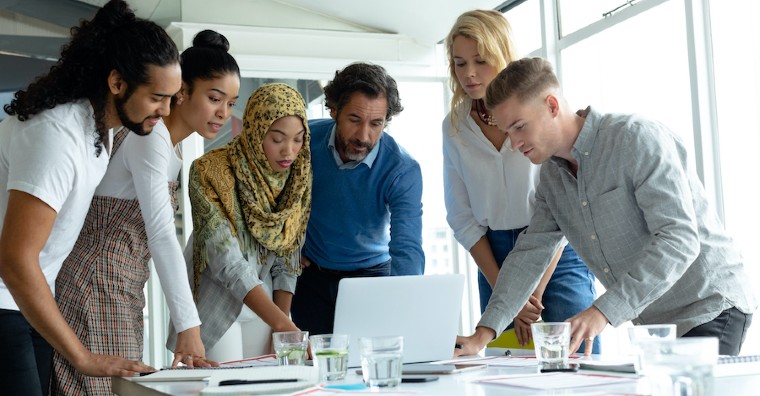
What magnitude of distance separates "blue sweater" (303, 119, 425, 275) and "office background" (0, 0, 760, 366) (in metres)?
1.69

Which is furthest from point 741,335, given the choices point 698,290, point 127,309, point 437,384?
point 127,309

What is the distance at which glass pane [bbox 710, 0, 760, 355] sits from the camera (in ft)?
12.1

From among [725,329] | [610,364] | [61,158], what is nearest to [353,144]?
[61,158]

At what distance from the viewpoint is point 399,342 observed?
1394 millimetres

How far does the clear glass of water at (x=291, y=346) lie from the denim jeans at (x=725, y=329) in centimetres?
92

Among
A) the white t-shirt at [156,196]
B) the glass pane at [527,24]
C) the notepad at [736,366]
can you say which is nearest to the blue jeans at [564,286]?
the white t-shirt at [156,196]

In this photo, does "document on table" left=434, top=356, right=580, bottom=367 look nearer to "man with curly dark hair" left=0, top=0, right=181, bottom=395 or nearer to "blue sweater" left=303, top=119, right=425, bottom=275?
"man with curly dark hair" left=0, top=0, right=181, bottom=395

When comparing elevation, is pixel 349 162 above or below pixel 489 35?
below

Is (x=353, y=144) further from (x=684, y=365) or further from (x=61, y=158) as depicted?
(x=684, y=365)

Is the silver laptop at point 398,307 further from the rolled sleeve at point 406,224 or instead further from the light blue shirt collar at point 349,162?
the light blue shirt collar at point 349,162

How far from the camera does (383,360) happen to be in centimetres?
→ 138

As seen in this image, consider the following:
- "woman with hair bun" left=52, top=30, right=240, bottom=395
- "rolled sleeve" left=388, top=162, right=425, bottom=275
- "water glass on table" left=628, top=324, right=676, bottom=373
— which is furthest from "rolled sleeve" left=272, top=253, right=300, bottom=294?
"water glass on table" left=628, top=324, right=676, bottom=373

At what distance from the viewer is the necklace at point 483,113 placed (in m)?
2.63

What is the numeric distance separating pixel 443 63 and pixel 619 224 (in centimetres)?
423
